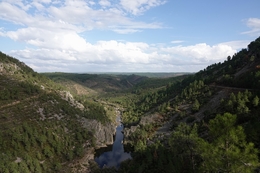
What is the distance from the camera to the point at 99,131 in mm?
107188

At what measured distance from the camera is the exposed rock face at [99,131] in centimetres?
10362

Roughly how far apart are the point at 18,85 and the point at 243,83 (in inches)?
4816

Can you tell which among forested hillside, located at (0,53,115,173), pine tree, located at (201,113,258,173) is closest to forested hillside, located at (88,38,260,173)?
pine tree, located at (201,113,258,173)

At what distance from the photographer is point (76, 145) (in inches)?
3519

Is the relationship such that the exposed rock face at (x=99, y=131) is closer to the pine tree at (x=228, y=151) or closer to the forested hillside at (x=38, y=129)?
the forested hillside at (x=38, y=129)

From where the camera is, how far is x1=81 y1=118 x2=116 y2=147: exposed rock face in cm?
10362

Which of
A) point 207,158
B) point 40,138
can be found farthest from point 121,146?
point 207,158

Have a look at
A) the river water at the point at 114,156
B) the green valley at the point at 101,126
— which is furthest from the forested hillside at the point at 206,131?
the river water at the point at 114,156

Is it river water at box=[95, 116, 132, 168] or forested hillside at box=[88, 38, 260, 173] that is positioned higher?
forested hillside at box=[88, 38, 260, 173]

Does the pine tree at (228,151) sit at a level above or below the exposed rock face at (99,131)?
above

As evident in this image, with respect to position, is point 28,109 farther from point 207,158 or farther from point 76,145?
point 207,158

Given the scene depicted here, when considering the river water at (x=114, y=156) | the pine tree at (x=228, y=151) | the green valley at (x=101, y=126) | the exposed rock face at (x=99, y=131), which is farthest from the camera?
the exposed rock face at (x=99, y=131)

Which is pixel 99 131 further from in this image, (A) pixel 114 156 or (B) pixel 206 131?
(B) pixel 206 131

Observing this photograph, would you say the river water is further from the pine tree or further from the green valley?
Answer: the pine tree
